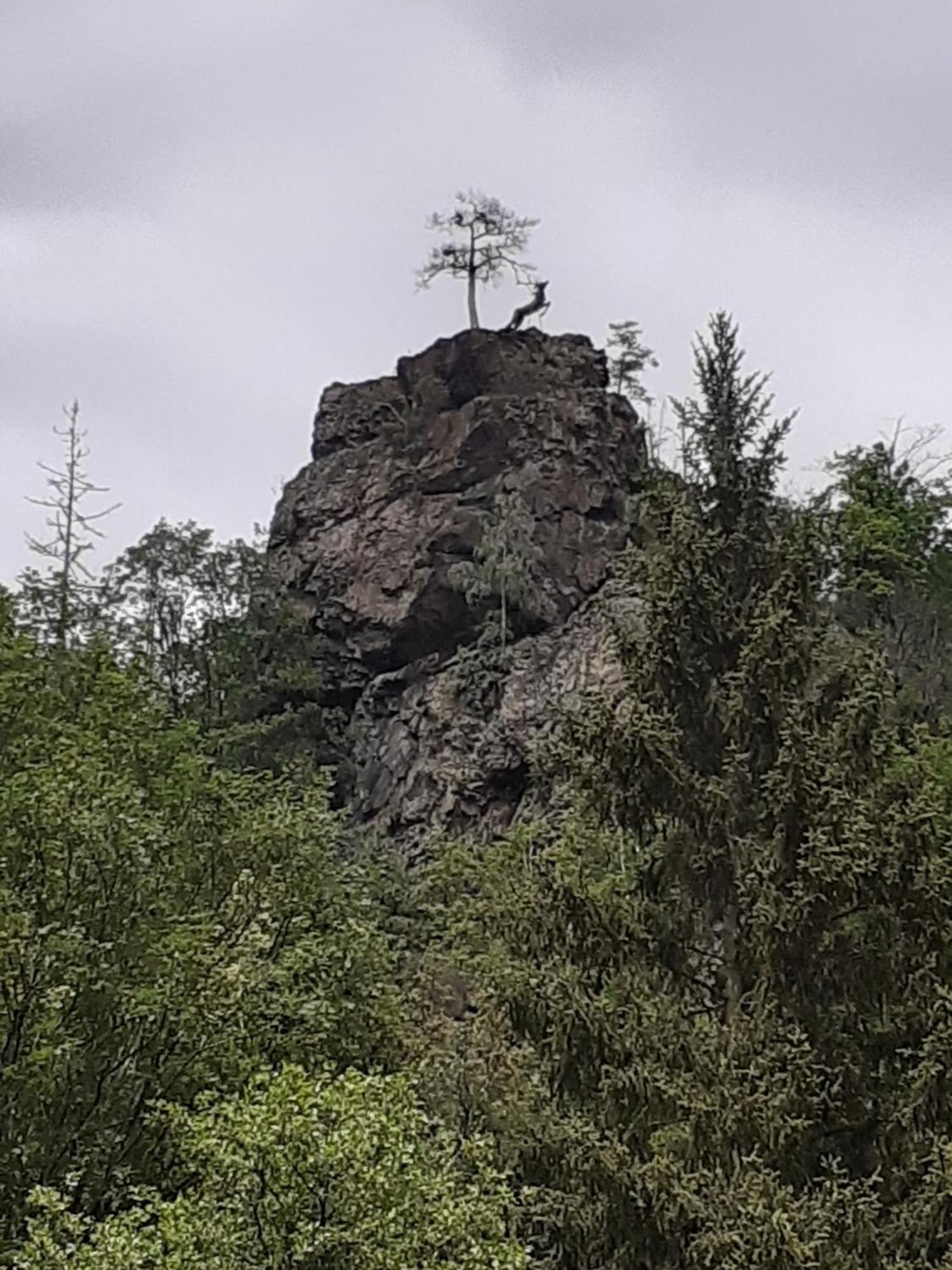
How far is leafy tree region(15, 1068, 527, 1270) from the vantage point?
22.8 feet

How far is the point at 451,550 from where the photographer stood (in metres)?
36.5

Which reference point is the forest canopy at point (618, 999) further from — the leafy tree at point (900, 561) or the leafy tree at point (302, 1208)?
the leafy tree at point (900, 561)

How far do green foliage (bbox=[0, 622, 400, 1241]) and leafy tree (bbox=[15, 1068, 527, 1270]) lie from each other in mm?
1368

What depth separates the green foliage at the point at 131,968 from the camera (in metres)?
9.49

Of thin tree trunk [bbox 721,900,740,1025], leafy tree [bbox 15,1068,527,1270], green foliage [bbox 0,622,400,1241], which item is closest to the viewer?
leafy tree [bbox 15,1068,527,1270]

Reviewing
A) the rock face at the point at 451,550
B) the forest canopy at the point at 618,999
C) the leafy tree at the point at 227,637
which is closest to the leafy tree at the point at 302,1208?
the forest canopy at the point at 618,999

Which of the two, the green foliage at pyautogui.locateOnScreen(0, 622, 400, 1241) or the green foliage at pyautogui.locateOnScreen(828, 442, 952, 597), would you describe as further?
the green foliage at pyautogui.locateOnScreen(828, 442, 952, 597)

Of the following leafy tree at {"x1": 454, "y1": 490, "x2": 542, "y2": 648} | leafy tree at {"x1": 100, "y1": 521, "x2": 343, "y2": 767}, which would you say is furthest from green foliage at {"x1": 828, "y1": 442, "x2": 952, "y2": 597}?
leafy tree at {"x1": 100, "y1": 521, "x2": 343, "y2": 767}

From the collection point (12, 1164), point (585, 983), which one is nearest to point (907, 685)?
point (585, 983)

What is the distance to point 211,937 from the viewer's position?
11.2m

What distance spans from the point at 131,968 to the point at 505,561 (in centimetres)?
2500

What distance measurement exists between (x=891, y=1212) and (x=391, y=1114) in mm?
3584

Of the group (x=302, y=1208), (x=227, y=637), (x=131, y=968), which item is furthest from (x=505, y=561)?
(x=302, y=1208)

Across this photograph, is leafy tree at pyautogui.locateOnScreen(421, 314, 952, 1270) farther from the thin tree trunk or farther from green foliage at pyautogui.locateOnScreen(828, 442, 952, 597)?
green foliage at pyautogui.locateOnScreen(828, 442, 952, 597)
